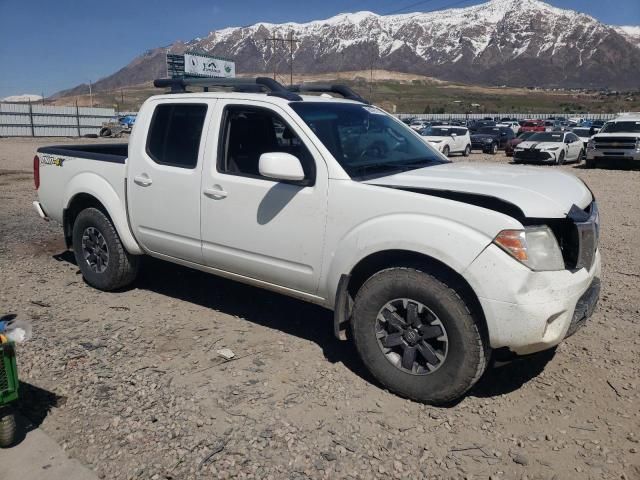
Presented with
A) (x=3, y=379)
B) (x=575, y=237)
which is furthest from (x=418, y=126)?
(x=3, y=379)

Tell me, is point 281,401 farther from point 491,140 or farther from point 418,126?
point 418,126

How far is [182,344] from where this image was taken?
176 inches

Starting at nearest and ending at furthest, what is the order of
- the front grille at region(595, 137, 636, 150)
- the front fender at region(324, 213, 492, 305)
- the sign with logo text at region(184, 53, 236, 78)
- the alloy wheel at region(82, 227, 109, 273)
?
the front fender at region(324, 213, 492, 305)
the alloy wheel at region(82, 227, 109, 273)
the front grille at region(595, 137, 636, 150)
the sign with logo text at region(184, 53, 236, 78)

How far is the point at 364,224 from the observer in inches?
144

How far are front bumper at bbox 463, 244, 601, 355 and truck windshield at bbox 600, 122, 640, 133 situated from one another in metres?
21.1

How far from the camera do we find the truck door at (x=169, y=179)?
15.1 feet

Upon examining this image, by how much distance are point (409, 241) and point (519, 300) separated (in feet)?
2.28

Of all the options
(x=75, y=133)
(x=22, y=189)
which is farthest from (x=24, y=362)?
(x=75, y=133)

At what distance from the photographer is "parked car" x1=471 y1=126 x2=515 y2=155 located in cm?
3206

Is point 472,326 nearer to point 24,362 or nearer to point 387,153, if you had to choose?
point 387,153

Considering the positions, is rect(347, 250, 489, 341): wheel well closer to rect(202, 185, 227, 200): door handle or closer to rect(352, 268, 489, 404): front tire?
rect(352, 268, 489, 404): front tire

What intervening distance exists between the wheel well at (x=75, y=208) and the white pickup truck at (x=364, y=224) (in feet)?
0.58

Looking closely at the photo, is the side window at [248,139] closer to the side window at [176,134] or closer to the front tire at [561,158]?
the side window at [176,134]

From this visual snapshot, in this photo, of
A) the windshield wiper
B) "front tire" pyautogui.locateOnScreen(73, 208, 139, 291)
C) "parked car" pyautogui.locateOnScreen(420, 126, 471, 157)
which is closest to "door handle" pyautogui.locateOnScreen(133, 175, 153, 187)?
"front tire" pyautogui.locateOnScreen(73, 208, 139, 291)
